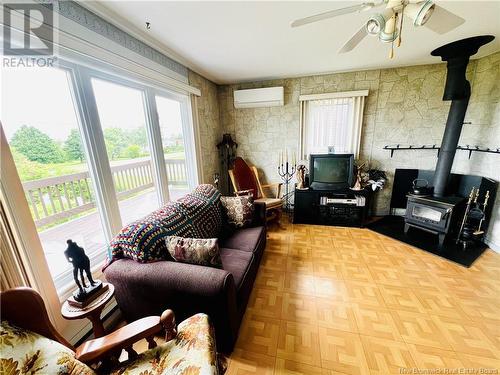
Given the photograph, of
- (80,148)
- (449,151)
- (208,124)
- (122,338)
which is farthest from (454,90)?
(80,148)

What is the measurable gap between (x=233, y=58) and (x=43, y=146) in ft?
6.61

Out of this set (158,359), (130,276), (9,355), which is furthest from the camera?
(130,276)

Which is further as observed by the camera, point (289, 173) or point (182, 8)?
point (289, 173)

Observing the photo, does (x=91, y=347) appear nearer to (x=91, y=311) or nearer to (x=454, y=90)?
(x=91, y=311)

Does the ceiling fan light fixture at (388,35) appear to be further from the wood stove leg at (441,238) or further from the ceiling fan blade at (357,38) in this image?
the wood stove leg at (441,238)

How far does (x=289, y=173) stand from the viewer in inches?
A: 139

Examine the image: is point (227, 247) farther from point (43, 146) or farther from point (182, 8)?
point (182, 8)

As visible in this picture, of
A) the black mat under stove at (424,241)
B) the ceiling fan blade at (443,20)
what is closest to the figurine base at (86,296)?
the ceiling fan blade at (443,20)

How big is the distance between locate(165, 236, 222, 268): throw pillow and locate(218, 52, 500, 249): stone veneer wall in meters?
2.52

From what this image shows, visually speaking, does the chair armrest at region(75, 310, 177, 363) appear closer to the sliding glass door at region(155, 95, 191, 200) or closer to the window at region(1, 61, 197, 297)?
the window at region(1, 61, 197, 297)

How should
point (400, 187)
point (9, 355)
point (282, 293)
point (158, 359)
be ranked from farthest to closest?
point (400, 187) < point (282, 293) < point (158, 359) < point (9, 355)

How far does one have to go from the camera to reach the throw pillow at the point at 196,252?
1.31m

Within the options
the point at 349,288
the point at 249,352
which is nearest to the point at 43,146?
the point at 249,352

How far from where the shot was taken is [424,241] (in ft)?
8.27
